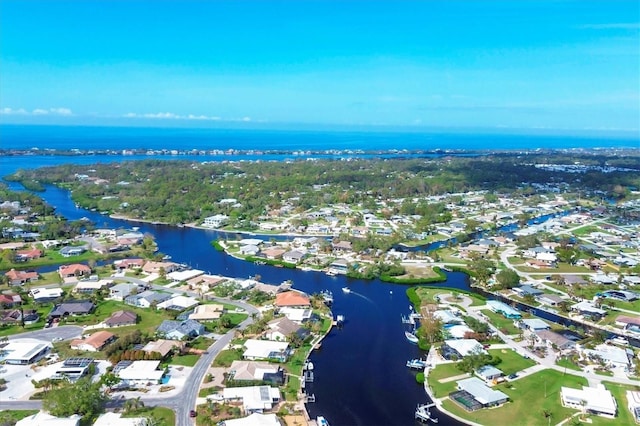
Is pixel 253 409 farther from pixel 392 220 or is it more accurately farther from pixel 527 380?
pixel 392 220

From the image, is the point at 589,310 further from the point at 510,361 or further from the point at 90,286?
the point at 90,286

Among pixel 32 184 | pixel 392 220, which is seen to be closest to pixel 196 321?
pixel 392 220

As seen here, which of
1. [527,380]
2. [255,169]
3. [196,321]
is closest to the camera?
[527,380]

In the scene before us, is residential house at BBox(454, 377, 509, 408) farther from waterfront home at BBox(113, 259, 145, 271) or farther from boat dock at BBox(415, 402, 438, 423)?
waterfront home at BBox(113, 259, 145, 271)

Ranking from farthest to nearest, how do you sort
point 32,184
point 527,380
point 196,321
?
point 32,184
point 196,321
point 527,380

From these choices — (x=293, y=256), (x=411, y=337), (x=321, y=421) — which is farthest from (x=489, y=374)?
(x=293, y=256)

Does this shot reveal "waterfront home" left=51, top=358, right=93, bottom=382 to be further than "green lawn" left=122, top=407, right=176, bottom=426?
Yes

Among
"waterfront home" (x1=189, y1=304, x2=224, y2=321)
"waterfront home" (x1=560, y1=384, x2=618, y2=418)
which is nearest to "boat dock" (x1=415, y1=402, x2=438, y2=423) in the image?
"waterfront home" (x1=560, y1=384, x2=618, y2=418)
